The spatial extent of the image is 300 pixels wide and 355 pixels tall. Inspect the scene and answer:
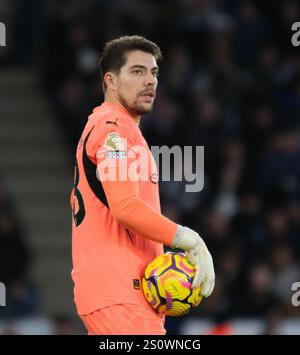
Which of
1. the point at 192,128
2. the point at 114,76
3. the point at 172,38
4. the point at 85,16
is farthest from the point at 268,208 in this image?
the point at 114,76

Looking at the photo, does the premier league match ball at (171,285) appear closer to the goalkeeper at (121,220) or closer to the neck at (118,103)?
the goalkeeper at (121,220)

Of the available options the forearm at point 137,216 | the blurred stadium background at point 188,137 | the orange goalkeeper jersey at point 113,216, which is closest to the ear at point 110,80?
the orange goalkeeper jersey at point 113,216

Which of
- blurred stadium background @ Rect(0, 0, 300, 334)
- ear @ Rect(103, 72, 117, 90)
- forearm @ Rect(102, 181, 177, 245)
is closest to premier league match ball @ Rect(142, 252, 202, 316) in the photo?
forearm @ Rect(102, 181, 177, 245)

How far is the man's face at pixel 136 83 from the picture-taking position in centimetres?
564

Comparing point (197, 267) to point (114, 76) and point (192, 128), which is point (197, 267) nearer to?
point (114, 76)

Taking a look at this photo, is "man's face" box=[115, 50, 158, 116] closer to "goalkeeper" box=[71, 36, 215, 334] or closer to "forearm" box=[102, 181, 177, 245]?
"goalkeeper" box=[71, 36, 215, 334]

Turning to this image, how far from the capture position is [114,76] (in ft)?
18.7

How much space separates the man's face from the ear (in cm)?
2

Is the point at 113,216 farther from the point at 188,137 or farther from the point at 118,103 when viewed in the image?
the point at 188,137

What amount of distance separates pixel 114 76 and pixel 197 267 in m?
1.16

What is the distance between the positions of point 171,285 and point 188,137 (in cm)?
695

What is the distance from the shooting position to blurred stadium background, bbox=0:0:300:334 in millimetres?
11055

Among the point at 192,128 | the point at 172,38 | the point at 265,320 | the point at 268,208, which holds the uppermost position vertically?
the point at 172,38

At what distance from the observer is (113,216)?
530cm
